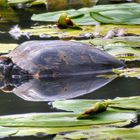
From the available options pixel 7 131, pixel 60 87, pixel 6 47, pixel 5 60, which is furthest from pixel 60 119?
pixel 6 47

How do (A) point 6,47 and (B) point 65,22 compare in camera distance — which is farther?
(B) point 65,22

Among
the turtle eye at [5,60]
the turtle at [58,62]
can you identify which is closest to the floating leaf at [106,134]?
the turtle at [58,62]

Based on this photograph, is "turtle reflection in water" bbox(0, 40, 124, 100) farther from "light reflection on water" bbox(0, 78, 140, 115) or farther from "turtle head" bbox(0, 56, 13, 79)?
"light reflection on water" bbox(0, 78, 140, 115)

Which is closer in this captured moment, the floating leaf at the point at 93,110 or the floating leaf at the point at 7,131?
the floating leaf at the point at 7,131

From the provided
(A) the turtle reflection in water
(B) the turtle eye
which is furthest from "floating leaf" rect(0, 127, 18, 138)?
(B) the turtle eye

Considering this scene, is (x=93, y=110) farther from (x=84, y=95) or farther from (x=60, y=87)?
(x=60, y=87)

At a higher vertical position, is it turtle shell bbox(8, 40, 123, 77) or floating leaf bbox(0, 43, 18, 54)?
turtle shell bbox(8, 40, 123, 77)

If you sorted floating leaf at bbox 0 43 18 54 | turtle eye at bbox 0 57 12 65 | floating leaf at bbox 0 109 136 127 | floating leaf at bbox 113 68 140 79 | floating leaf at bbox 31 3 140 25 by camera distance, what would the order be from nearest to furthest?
floating leaf at bbox 0 109 136 127
floating leaf at bbox 113 68 140 79
turtle eye at bbox 0 57 12 65
floating leaf at bbox 0 43 18 54
floating leaf at bbox 31 3 140 25

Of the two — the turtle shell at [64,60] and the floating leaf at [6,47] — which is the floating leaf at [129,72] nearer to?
the turtle shell at [64,60]
